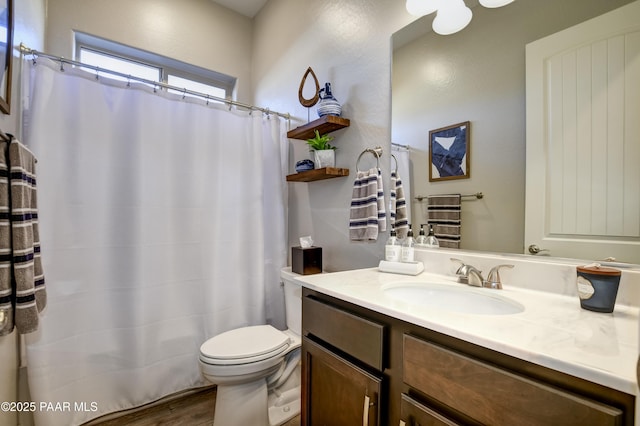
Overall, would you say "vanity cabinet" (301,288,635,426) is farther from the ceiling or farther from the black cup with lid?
the ceiling

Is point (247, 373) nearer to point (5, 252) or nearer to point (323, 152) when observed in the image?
point (5, 252)

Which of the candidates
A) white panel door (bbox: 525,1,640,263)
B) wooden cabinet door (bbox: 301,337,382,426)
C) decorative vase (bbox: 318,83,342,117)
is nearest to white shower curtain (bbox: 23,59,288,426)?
decorative vase (bbox: 318,83,342,117)

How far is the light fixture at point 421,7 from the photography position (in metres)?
1.21

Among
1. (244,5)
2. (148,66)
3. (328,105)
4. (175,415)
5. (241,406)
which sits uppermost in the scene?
(244,5)

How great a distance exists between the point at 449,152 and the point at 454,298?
60cm

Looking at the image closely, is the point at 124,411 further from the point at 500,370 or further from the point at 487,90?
the point at 487,90

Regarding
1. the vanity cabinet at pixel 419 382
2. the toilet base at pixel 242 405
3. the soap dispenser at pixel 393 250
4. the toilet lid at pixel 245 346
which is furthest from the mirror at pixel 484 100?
the toilet base at pixel 242 405

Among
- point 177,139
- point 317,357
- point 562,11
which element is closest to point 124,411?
point 317,357

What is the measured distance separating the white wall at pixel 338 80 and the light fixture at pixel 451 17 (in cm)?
16

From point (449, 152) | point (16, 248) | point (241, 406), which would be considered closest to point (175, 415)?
point (241, 406)

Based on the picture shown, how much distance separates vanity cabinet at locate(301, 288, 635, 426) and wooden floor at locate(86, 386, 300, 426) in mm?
858

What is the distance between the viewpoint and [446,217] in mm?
1195

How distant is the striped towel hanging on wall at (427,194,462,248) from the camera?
3.81 feet

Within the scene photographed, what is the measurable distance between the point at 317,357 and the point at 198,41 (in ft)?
8.80
